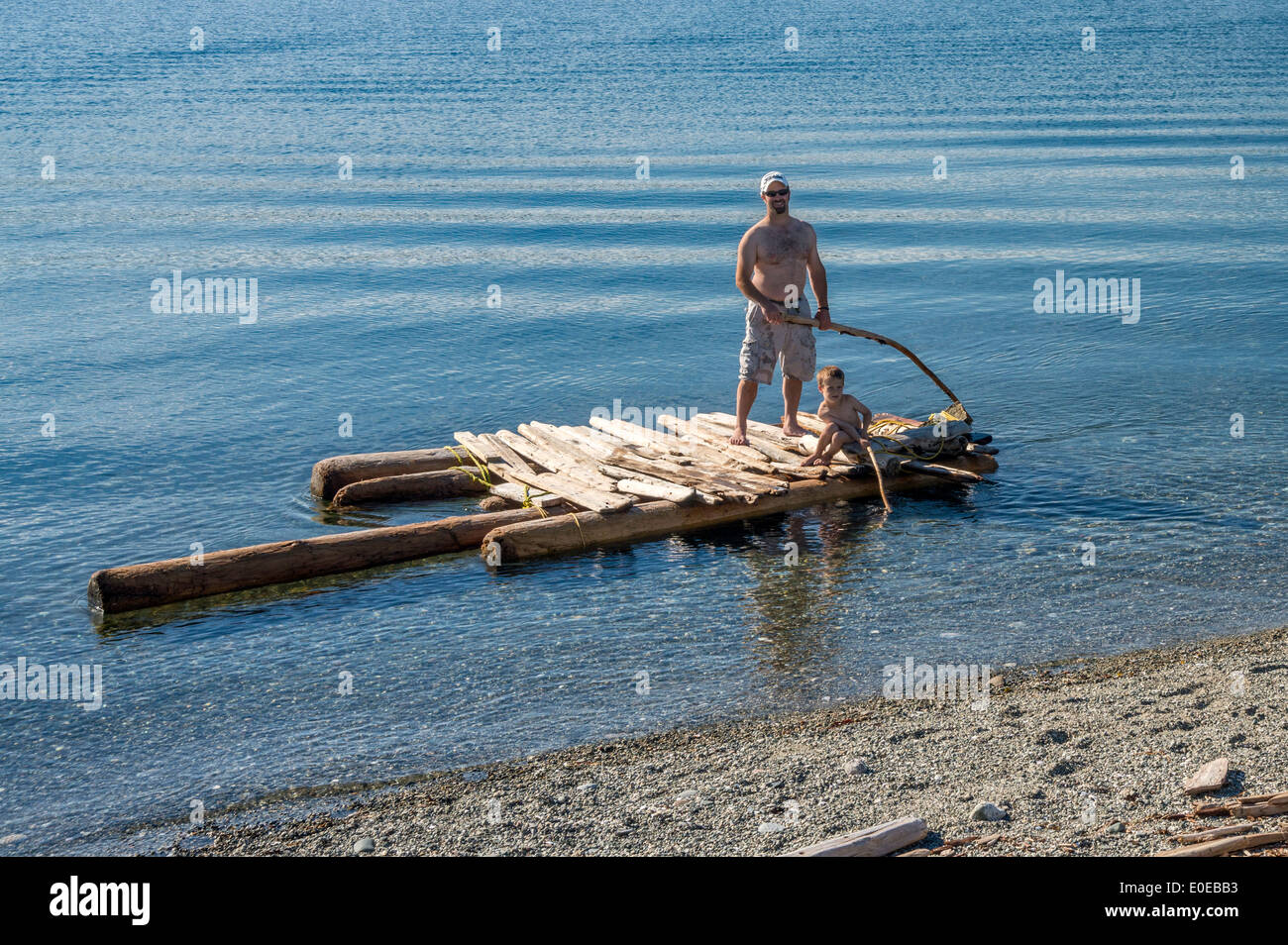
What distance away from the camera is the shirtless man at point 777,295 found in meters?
12.5

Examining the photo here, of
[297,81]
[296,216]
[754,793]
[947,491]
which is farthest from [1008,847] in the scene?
[297,81]

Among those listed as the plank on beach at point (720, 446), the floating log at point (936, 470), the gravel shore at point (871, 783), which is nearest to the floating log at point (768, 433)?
the plank on beach at point (720, 446)

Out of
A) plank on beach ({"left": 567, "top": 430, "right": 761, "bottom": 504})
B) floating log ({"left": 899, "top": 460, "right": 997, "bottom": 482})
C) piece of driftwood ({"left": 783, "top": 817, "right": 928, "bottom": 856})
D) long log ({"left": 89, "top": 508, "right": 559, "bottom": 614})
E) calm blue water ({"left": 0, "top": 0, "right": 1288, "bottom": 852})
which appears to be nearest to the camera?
piece of driftwood ({"left": 783, "top": 817, "right": 928, "bottom": 856})

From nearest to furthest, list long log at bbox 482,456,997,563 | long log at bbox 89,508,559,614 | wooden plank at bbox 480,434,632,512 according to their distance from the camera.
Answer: long log at bbox 89,508,559,614
long log at bbox 482,456,997,563
wooden plank at bbox 480,434,632,512

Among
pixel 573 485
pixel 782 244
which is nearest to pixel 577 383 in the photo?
pixel 573 485

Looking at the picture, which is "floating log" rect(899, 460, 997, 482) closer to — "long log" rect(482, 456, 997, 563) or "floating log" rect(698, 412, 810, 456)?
"long log" rect(482, 456, 997, 563)

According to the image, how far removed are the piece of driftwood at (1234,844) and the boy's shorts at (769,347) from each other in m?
7.84

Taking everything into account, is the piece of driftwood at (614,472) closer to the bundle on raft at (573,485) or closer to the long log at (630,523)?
the bundle on raft at (573,485)

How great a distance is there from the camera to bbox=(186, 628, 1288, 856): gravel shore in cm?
662

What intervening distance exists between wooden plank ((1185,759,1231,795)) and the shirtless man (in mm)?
6519

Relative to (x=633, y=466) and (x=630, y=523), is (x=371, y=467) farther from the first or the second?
Answer: (x=630, y=523)

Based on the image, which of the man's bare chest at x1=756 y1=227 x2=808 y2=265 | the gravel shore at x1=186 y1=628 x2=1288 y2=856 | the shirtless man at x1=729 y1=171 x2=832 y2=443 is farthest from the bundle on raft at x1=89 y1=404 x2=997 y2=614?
the gravel shore at x1=186 y1=628 x2=1288 y2=856

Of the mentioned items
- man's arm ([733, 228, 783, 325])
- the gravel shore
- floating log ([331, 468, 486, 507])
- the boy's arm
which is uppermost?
man's arm ([733, 228, 783, 325])
